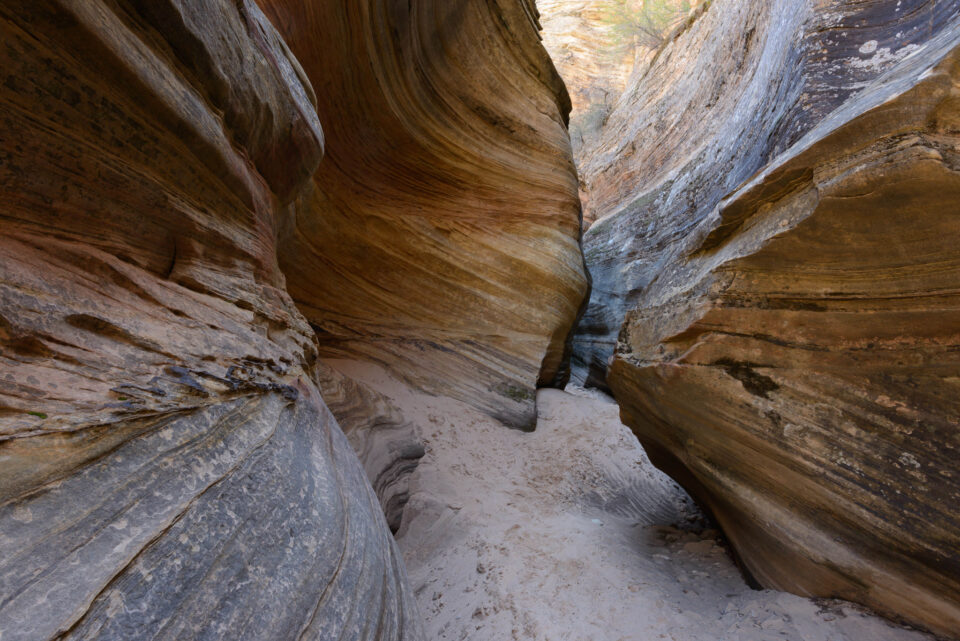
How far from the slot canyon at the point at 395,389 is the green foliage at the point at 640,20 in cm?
1467

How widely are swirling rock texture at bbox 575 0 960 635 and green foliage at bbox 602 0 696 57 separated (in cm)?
1597

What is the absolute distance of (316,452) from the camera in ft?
7.07

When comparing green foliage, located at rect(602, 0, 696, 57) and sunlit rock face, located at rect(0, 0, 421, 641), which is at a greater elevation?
green foliage, located at rect(602, 0, 696, 57)

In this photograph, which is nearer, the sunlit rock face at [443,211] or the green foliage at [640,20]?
the sunlit rock face at [443,211]

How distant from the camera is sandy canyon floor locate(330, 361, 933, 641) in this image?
2.50 meters

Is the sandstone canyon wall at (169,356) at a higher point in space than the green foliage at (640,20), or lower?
lower

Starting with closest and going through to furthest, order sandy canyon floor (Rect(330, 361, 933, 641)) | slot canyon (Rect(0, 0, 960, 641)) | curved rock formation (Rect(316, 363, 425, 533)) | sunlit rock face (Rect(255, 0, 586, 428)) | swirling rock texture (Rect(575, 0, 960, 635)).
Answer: slot canyon (Rect(0, 0, 960, 641)) → swirling rock texture (Rect(575, 0, 960, 635)) → sandy canyon floor (Rect(330, 361, 933, 641)) → curved rock formation (Rect(316, 363, 425, 533)) → sunlit rock face (Rect(255, 0, 586, 428))

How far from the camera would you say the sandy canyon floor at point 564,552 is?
98.3 inches

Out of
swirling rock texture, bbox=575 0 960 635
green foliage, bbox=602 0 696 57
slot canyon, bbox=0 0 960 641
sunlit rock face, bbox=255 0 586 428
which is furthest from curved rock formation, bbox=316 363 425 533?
green foliage, bbox=602 0 696 57

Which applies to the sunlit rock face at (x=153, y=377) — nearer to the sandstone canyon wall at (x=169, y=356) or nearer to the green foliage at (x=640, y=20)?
the sandstone canyon wall at (x=169, y=356)

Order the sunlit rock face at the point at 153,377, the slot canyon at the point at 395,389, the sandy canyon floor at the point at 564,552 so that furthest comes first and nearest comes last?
the sandy canyon floor at the point at 564,552 < the slot canyon at the point at 395,389 < the sunlit rock face at the point at 153,377

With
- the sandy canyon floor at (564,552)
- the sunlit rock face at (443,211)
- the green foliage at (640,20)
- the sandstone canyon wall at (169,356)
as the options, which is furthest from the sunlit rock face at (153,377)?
the green foliage at (640,20)

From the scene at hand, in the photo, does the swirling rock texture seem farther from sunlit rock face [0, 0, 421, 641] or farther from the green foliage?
the green foliage

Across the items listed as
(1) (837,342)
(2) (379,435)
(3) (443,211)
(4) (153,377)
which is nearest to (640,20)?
(3) (443,211)
